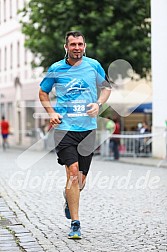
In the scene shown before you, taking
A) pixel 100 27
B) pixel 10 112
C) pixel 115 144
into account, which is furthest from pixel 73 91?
Result: pixel 10 112

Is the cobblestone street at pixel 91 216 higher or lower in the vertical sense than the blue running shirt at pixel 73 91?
lower

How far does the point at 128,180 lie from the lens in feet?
48.6

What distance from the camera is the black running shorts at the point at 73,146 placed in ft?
23.3

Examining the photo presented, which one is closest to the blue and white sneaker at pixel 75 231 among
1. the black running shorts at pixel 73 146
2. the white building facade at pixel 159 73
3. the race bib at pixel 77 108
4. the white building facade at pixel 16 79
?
the black running shorts at pixel 73 146

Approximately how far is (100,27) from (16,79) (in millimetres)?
20426

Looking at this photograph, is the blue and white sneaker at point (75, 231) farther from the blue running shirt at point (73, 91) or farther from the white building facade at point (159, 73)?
the white building facade at point (159, 73)

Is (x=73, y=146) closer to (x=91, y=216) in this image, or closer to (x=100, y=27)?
(x=91, y=216)

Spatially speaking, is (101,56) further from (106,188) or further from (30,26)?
(106,188)

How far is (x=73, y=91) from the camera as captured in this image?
7.14m

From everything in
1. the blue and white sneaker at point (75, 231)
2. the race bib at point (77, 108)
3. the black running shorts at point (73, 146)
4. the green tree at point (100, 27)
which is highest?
the green tree at point (100, 27)

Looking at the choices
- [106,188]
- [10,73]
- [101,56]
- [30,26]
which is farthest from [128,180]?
[10,73]

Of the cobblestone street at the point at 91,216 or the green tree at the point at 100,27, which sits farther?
the green tree at the point at 100,27

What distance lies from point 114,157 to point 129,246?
1804 centimetres

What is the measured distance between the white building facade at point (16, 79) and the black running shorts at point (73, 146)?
3526 cm
